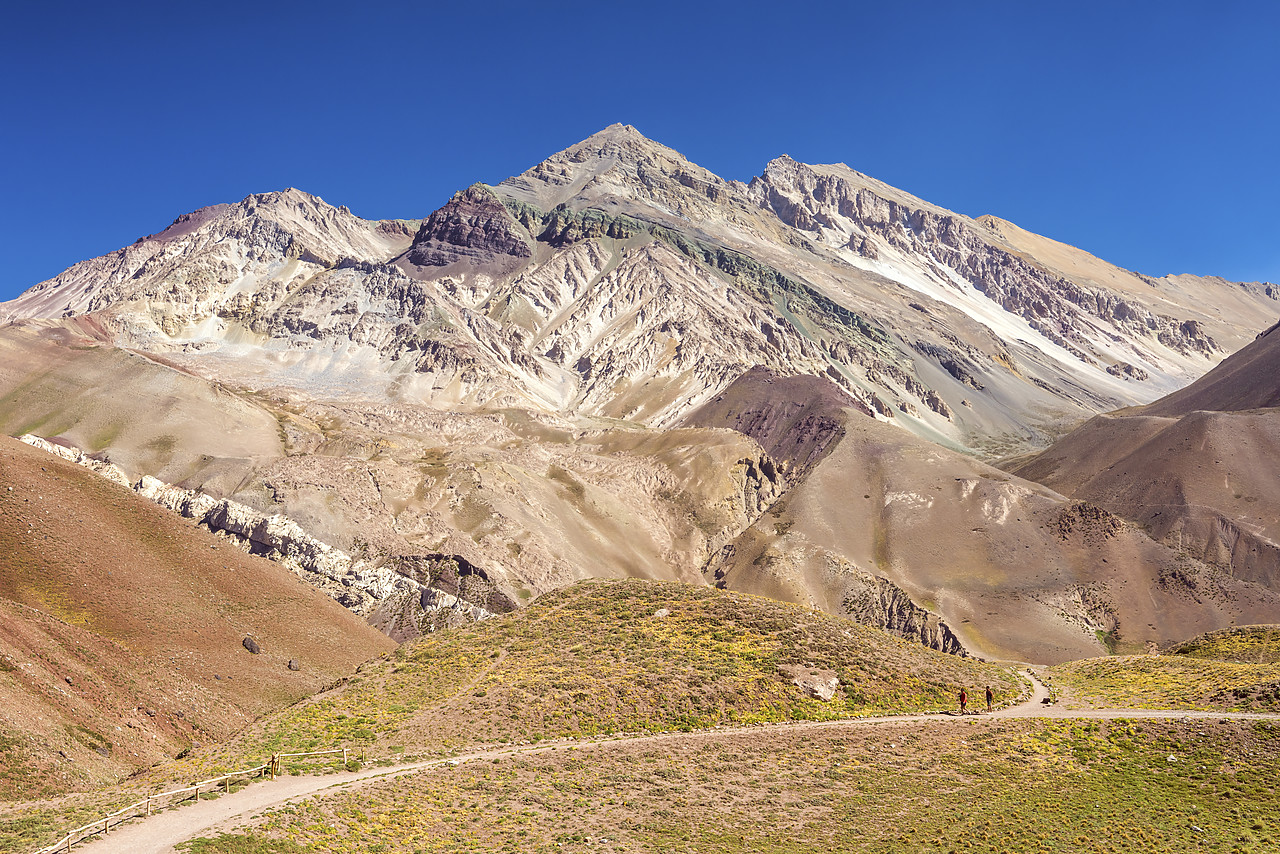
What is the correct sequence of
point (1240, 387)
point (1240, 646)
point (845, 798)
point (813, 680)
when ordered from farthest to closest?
point (1240, 387), point (1240, 646), point (813, 680), point (845, 798)

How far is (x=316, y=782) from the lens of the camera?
1094 inches

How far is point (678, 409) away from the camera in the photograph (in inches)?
7810

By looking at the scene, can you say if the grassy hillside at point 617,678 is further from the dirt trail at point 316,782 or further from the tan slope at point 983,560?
the tan slope at point 983,560

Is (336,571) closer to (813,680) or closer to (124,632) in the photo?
(124,632)

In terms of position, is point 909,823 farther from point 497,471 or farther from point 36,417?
point 36,417

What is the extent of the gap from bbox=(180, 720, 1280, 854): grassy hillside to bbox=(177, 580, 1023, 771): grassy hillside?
2908mm

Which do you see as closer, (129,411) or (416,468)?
(416,468)

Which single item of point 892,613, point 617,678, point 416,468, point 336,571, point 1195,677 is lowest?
point 617,678

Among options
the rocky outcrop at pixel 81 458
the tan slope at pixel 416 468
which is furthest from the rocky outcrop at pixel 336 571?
the tan slope at pixel 416 468

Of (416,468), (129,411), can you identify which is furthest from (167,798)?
(129,411)

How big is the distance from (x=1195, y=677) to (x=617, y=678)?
92.0ft

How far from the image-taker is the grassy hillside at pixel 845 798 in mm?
24156

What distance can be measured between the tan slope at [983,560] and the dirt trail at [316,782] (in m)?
59.9

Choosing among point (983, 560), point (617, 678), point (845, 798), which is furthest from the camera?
point (983, 560)
